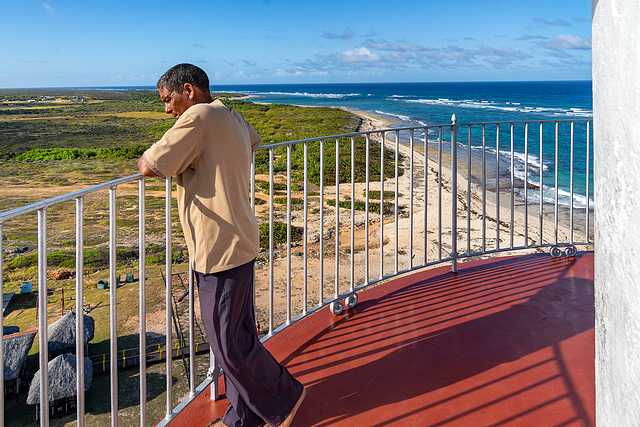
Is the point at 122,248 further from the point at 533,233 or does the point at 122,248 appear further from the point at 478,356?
the point at 478,356

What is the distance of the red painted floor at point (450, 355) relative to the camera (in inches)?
82.4

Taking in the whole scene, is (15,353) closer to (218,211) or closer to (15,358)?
(15,358)

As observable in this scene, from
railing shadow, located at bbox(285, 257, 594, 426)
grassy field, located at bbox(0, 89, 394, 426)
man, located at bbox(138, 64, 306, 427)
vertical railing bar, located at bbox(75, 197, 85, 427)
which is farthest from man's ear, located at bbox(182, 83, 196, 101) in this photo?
grassy field, located at bbox(0, 89, 394, 426)

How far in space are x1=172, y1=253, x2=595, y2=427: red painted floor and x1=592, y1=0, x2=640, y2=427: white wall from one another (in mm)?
1146

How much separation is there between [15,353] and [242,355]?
6465mm

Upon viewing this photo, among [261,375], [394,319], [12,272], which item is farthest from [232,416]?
[12,272]

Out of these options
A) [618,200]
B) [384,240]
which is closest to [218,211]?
[618,200]

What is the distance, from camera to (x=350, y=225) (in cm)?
1359

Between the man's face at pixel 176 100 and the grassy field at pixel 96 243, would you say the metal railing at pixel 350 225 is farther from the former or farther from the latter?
the grassy field at pixel 96 243

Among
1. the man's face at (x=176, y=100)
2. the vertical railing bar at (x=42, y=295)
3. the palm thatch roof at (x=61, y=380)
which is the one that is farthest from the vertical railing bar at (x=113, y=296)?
the palm thatch roof at (x=61, y=380)

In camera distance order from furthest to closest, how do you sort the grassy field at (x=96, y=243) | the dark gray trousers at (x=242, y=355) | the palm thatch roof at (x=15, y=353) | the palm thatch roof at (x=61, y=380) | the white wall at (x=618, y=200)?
the grassy field at (x=96, y=243)
the palm thatch roof at (x=15, y=353)
the palm thatch roof at (x=61, y=380)
the dark gray trousers at (x=242, y=355)
the white wall at (x=618, y=200)

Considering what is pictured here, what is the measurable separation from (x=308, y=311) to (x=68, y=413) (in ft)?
17.7

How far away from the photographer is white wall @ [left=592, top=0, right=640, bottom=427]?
90 cm

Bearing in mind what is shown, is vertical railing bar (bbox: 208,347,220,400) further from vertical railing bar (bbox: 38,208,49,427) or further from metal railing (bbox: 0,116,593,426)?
A: vertical railing bar (bbox: 38,208,49,427)
